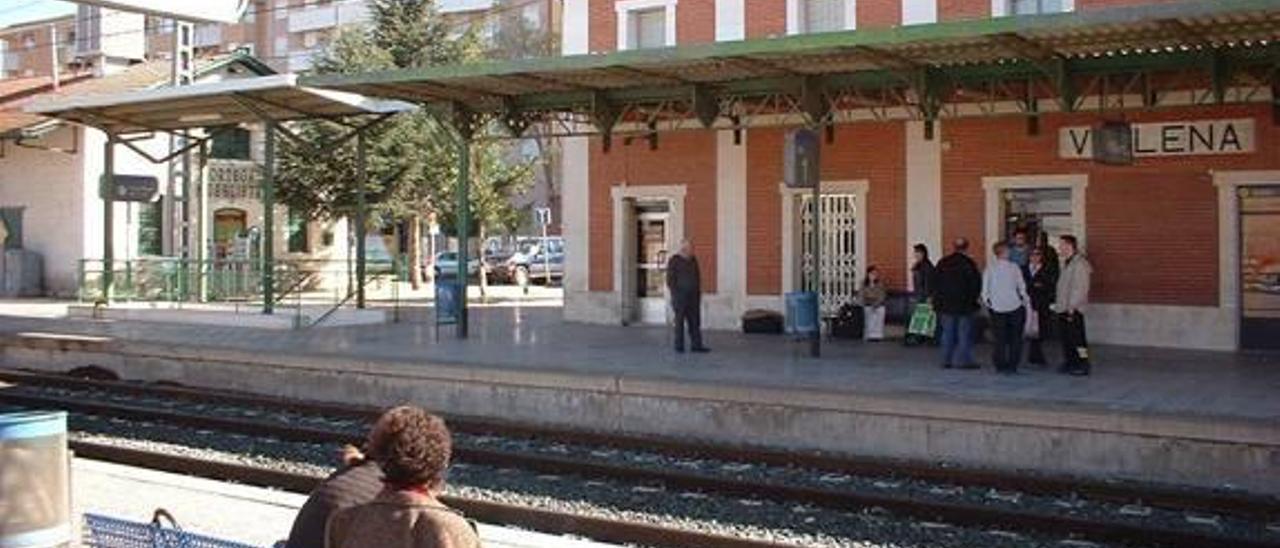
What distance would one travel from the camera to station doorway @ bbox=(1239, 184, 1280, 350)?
17297 millimetres

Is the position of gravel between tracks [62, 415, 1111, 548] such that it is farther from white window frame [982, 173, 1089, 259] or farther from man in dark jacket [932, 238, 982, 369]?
white window frame [982, 173, 1089, 259]

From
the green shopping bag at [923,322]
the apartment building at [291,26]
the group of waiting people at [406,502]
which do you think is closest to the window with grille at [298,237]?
the green shopping bag at [923,322]

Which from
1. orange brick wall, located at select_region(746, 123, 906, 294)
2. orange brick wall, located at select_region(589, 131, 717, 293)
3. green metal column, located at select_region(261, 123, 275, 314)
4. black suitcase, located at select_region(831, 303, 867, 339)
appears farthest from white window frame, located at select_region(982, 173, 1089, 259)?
green metal column, located at select_region(261, 123, 275, 314)

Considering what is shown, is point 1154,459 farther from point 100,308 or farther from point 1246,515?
point 100,308

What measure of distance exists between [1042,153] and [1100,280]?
6.30 ft

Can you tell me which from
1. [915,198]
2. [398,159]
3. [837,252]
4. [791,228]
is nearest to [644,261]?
[791,228]

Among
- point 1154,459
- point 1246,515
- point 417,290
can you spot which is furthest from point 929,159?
point 417,290

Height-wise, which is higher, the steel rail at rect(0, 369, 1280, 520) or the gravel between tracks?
the steel rail at rect(0, 369, 1280, 520)

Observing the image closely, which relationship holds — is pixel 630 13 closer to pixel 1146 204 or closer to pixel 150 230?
pixel 1146 204

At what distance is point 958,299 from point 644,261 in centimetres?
901

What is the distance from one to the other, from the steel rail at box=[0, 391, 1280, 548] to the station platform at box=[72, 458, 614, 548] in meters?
1.85

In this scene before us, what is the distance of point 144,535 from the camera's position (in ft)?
17.7

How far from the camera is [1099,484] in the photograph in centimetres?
1012

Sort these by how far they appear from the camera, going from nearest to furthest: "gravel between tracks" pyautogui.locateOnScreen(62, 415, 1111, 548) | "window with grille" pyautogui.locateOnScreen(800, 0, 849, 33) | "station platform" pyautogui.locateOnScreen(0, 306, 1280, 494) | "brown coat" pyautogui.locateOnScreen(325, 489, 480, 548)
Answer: "brown coat" pyautogui.locateOnScreen(325, 489, 480, 548) < "gravel between tracks" pyautogui.locateOnScreen(62, 415, 1111, 548) < "station platform" pyautogui.locateOnScreen(0, 306, 1280, 494) < "window with grille" pyautogui.locateOnScreen(800, 0, 849, 33)
